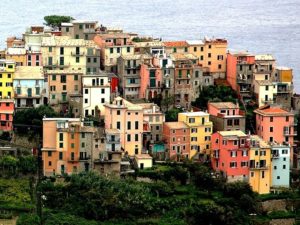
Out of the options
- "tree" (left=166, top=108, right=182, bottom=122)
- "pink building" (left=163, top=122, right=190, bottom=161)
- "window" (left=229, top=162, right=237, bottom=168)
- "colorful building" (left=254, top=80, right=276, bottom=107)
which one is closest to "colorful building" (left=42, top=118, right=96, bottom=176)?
"pink building" (left=163, top=122, right=190, bottom=161)

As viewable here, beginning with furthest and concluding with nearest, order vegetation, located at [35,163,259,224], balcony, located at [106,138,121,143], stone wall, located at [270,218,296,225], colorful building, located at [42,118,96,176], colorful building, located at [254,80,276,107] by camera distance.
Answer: colorful building, located at [254,80,276,107]
balcony, located at [106,138,121,143]
colorful building, located at [42,118,96,176]
stone wall, located at [270,218,296,225]
vegetation, located at [35,163,259,224]

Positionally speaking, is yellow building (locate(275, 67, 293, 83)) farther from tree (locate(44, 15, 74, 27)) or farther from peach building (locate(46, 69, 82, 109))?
tree (locate(44, 15, 74, 27))

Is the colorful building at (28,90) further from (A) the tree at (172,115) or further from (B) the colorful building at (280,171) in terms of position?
(B) the colorful building at (280,171)

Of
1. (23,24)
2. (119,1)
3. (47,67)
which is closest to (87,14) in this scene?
(23,24)

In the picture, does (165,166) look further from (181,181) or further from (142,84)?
(142,84)

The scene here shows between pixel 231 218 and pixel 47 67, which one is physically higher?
pixel 47 67

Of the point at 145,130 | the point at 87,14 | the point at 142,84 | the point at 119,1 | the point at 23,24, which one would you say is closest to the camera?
the point at 145,130

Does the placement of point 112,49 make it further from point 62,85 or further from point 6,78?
point 6,78
